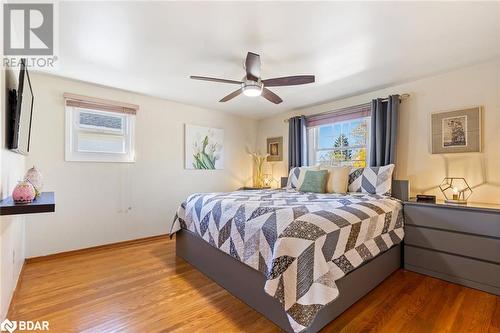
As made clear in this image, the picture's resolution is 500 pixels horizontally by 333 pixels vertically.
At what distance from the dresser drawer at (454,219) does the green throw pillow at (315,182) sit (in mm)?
985

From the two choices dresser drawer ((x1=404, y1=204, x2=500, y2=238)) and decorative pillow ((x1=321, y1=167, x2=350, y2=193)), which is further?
decorative pillow ((x1=321, y1=167, x2=350, y2=193))

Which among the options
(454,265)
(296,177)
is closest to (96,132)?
(296,177)

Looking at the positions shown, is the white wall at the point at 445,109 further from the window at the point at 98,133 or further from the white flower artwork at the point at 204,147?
the window at the point at 98,133

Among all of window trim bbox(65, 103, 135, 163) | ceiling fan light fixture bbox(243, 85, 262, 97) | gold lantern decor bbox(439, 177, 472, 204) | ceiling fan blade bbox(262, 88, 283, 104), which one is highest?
ceiling fan blade bbox(262, 88, 283, 104)

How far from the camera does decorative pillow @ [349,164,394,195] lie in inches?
112

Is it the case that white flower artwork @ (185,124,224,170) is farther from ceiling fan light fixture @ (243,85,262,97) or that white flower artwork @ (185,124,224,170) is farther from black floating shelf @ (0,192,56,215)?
black floating shelf @ (0,192,56,215)

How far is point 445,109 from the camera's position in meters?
2.80

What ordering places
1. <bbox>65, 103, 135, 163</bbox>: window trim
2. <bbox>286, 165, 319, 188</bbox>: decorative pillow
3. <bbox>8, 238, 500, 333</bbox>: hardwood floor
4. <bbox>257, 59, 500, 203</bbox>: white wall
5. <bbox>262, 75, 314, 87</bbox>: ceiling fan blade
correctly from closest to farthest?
<bbox>8, 238, 500, 333</bbox>: hardwood floor, <bbox>262, 75, 314, 87</bbox>: ceiling fan blade, <bbox>257, 59, 500, 203</bbox>: white wall, <bbox>65, 103, 135, 163</bbox>: window trim, <bbox>286, 165, 319, 188</bbox>: decorative pillow

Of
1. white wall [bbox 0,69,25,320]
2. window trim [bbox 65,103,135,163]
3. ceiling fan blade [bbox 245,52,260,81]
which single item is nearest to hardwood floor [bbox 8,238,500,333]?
white wall [bbox 0,69,25,320]

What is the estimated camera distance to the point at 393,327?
5.27ft

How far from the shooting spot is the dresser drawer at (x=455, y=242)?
6.82ft

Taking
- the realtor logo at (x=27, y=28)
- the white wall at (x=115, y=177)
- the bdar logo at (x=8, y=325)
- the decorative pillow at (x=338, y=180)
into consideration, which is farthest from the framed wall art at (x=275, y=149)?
the bdar logo at (x=8, y=325)

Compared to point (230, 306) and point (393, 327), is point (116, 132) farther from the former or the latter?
point (393, 327)

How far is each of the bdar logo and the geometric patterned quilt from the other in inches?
56.9
